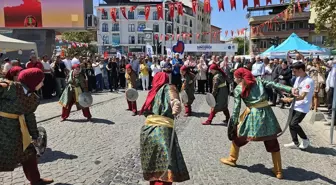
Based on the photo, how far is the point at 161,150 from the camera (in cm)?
363

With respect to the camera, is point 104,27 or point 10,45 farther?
point 104,27

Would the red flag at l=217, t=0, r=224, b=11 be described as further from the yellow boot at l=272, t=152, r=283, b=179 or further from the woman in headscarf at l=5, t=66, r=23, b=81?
the woman in headscarf at l=5, t=66, r=23, b=81

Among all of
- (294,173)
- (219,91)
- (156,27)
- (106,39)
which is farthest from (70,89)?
(106,39)

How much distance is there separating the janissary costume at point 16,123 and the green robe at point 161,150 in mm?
1508

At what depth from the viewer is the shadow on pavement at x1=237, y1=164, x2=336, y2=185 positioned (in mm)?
5006

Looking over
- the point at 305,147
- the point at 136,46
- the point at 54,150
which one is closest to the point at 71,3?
the point at 54,150

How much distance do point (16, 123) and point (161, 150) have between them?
1.84 m

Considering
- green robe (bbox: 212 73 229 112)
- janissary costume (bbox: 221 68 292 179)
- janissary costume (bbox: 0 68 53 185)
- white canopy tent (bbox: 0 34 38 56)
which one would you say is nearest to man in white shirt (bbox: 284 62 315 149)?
janissary costume (bbox: 221 68 292 179)

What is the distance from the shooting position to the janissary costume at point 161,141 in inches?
142

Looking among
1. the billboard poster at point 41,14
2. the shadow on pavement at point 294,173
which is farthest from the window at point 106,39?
the shadow on pavement at point 294,173

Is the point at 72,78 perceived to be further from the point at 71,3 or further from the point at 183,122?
the point at 71,3

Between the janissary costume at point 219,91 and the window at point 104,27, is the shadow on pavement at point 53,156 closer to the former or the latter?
the janissary costume at point 219,91

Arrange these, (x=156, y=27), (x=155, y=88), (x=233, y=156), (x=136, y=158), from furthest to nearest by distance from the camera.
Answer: (x=156, y=27) < (x=136, y=158) < (x=233, y=156) < (x=155, y=88)

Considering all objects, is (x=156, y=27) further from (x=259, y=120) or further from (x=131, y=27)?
(x=259, y=120)
